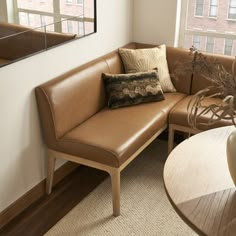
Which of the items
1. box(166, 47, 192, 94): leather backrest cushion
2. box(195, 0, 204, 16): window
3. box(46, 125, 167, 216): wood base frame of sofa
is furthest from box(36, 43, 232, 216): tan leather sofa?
box(195, 0, 204, 16): window

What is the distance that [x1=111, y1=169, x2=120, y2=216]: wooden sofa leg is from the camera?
2.58 m

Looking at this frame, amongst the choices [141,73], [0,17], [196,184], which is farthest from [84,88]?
[196,184]

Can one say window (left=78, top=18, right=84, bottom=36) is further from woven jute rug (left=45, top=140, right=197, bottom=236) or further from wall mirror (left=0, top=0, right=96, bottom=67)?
woven jute rug (left=45, top=140, right=197, bottom=236)

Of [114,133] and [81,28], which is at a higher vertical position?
[81,28]

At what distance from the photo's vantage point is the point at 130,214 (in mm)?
2691

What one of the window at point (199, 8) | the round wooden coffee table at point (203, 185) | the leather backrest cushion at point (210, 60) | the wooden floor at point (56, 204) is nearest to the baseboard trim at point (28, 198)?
the wooden floor at point (56, 204)

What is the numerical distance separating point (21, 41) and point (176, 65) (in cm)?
145

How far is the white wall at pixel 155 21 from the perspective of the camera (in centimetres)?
364

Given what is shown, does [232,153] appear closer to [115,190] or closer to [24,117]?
[115,190]

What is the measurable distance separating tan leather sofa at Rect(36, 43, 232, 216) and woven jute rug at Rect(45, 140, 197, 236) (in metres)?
0.11

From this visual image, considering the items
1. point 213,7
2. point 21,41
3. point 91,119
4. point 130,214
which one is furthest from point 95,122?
point 213,7

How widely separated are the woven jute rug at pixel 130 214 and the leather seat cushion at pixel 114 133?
35cm

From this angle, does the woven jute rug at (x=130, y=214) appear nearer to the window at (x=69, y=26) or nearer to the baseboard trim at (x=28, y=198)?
the baseboard trim at (x=28, y=198)

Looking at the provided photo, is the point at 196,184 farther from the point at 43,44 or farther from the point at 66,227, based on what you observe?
the point at 43,44
